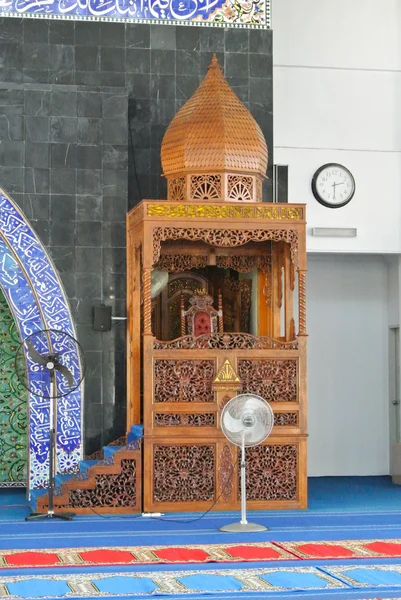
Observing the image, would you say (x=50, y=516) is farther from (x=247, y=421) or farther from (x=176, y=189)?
(x=176, y=189)

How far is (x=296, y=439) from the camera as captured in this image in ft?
28.0

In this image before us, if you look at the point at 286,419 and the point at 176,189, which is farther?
the point at 176,189

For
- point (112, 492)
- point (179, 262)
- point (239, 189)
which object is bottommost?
point (112, 492)

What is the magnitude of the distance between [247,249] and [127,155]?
1.21m

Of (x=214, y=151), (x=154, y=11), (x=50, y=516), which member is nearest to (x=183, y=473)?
(x=50, y=516)

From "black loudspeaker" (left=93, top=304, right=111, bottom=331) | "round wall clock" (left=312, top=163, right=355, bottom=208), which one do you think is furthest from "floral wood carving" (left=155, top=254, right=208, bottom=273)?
"round wall clock" (left=312, top=163, right=355, bottom=208)

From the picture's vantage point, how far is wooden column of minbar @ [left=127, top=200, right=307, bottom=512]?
8391 mm

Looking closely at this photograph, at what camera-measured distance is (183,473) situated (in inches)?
331

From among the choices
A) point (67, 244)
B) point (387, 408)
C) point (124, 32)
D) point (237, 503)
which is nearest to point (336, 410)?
point (387, 408)

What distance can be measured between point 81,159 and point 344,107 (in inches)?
97.8

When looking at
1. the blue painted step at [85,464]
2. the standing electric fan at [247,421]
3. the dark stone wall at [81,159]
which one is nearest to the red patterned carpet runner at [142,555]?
the standing electric fan at [247,421]

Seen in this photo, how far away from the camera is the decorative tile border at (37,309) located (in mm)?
8812

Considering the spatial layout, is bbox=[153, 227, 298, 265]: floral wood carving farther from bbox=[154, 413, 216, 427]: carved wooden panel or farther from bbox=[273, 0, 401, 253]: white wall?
bbox=[273, 0, 401, 253]: white wall

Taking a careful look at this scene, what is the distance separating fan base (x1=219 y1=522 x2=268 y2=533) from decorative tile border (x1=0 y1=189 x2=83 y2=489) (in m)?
1.81
